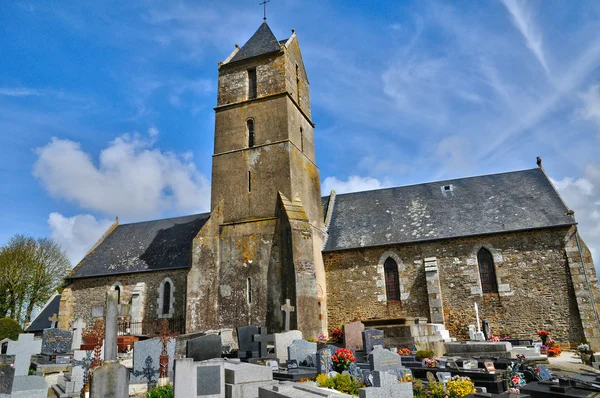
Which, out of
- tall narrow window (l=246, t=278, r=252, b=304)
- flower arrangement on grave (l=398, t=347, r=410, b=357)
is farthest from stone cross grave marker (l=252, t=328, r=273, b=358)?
tall narrow window (l=246, t=278, r=252, b=304)

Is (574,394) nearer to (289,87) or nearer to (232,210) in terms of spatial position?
(232,210)

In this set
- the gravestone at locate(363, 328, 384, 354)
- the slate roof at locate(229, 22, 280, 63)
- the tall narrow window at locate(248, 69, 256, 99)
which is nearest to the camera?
the gravestone at locate(363, 328, 384, 354)

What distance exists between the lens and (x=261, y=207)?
61.3 ft

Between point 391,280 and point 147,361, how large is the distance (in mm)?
11246

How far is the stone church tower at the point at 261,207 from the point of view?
55.9ft

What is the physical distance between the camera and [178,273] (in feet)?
71.3

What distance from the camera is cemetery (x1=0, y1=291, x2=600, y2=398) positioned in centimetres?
732

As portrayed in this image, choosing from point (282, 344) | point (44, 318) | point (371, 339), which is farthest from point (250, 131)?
point (44, 318)

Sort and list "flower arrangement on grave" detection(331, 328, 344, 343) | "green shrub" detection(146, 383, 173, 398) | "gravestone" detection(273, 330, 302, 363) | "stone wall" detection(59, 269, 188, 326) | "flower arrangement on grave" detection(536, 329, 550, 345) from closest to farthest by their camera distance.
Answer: "green shrub" detection(146, 383, 173, 398) < "gravestone" detection(273, 330, 302, 363) < "flower arrangement on grave" detection(331, 328, 344, 343) < "flower arrangement on grave" detection(536, 329, 550, 345) < "stone wall" detection(59, 269, 188, 326)

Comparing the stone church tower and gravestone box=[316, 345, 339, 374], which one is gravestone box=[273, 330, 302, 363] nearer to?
the stone church tower

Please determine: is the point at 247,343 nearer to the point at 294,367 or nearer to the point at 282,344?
the point at 282,344

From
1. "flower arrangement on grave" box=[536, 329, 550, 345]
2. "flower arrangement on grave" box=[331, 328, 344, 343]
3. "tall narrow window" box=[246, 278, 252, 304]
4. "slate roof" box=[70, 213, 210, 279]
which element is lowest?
"flower arrangement on grave" box=[536, 329, 550, 345]

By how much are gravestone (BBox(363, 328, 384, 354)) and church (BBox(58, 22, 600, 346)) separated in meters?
3.37

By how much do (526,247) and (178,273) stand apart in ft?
51.5
